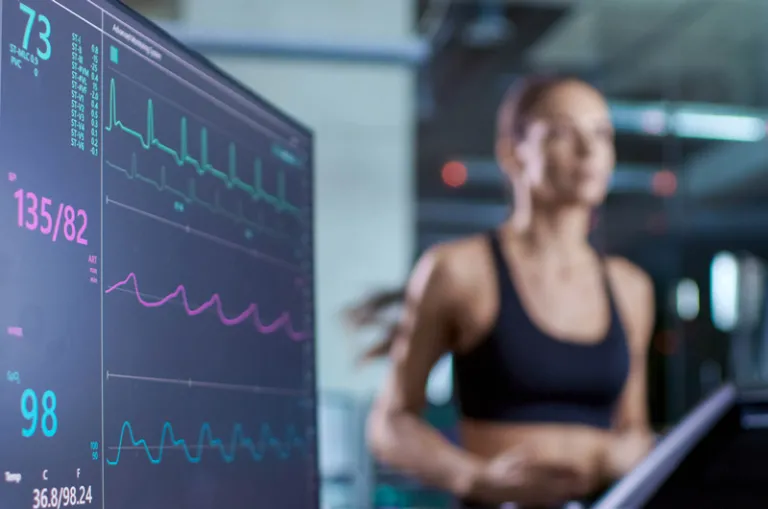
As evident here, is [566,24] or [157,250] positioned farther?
[566,24]

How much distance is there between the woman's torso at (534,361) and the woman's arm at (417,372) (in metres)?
0.03

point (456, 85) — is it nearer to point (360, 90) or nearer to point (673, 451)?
point (360, 90)

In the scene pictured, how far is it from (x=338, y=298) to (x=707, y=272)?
184 centimetres

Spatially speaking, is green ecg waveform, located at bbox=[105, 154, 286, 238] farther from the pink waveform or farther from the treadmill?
the treadmill

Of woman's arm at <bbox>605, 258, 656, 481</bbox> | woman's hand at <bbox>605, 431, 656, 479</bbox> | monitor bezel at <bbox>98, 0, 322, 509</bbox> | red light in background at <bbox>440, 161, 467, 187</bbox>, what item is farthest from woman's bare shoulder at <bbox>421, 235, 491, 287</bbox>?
red light in background at <bbox>440, 161, 467, 187</bbox>

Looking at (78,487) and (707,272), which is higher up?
(707,272)

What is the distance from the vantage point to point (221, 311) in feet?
3.33

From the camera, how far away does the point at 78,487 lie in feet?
2.50

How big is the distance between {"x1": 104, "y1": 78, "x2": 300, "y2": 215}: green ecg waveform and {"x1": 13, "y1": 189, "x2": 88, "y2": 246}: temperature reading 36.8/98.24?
86 millimetres

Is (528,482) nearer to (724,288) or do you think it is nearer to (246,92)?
(246,92)

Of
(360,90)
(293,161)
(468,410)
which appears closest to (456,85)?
(360,90)

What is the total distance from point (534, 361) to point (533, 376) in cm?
2

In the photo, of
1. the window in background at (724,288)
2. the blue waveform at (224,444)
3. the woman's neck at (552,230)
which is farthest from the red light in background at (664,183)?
the blue waveform at (224,444)

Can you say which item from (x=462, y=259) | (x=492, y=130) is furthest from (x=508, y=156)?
(x=492, y=130)
